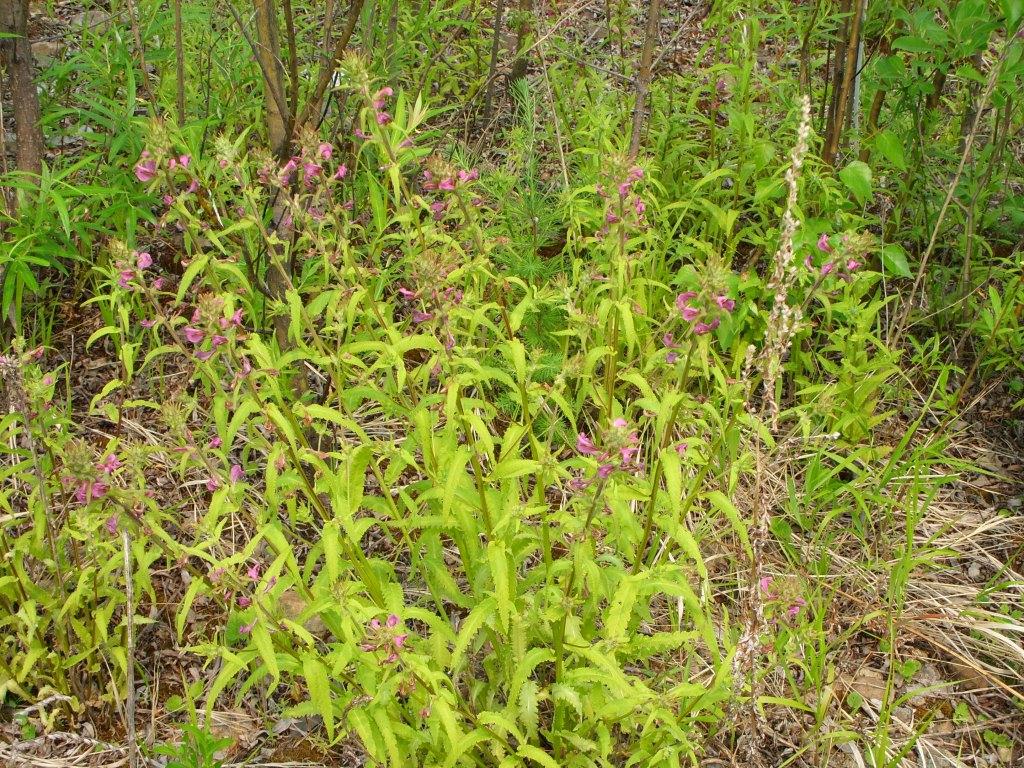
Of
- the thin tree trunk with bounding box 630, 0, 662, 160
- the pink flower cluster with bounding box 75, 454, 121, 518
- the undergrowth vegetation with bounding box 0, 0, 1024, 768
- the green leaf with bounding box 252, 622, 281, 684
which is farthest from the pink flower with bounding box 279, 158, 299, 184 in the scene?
the thin tree trunk with bounding box 630, 0, 662, 160

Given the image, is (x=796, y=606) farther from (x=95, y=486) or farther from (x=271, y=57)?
(x=271, y=57)

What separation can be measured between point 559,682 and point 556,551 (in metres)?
0.85

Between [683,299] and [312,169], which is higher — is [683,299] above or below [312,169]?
below

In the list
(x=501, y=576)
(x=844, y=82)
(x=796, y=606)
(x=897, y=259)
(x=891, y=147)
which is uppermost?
(x=844, y=82)

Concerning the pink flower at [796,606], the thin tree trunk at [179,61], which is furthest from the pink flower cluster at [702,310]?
the thin tree trunk at [179,61]

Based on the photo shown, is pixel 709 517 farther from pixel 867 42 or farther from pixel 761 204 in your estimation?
pixel 867 42

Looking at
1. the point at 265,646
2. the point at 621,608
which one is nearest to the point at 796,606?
the point at 621,608

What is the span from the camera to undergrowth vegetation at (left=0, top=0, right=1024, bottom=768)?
6.66 feet

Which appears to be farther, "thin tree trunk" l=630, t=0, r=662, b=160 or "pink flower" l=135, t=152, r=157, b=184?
"thin tree trunk" l=630, t=0, r=662, b=160

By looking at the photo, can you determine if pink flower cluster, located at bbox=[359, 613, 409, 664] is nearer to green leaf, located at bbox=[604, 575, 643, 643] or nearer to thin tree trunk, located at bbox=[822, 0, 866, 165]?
green leaf, located at bbox=[604, 575, 643, 643]

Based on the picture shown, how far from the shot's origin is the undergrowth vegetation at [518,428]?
2.03 meters

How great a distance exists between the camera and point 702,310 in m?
1.85

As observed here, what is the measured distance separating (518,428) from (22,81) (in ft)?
8.14

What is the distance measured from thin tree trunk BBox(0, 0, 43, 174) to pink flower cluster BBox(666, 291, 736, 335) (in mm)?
2538
